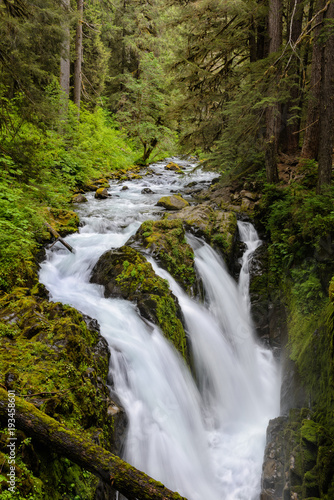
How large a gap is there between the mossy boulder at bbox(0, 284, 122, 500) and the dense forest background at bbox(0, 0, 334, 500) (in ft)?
0.24

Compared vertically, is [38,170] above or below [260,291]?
above

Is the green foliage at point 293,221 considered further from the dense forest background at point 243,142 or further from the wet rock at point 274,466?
the wet rock at point 274,466

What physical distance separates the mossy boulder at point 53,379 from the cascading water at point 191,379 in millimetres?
650

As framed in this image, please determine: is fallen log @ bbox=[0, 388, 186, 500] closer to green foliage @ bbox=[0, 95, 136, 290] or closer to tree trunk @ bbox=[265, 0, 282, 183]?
green foliage @ bbox=[0, 95, 136, 290]

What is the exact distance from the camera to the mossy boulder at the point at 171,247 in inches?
283

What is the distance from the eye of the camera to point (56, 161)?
1172 cm

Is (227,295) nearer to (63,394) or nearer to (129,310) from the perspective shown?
(129,310)

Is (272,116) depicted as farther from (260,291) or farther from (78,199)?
(78,199)

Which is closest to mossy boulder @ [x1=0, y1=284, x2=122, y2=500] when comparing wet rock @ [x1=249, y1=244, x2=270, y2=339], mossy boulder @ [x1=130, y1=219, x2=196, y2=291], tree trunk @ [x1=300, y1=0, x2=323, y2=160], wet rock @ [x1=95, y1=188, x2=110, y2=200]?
mossy boulder @ [x1=130, y1=219, x2=196, y2=291]

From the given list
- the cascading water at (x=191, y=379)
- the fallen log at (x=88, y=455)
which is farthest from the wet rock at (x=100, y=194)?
the fallen log at (x=88, y=455)

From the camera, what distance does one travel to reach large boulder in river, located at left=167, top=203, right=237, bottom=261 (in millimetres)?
8797

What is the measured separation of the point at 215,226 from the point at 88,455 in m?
7.61

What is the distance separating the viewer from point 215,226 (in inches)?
360

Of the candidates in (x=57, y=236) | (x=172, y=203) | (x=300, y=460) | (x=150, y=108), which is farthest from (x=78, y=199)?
(x=150, y=108)
